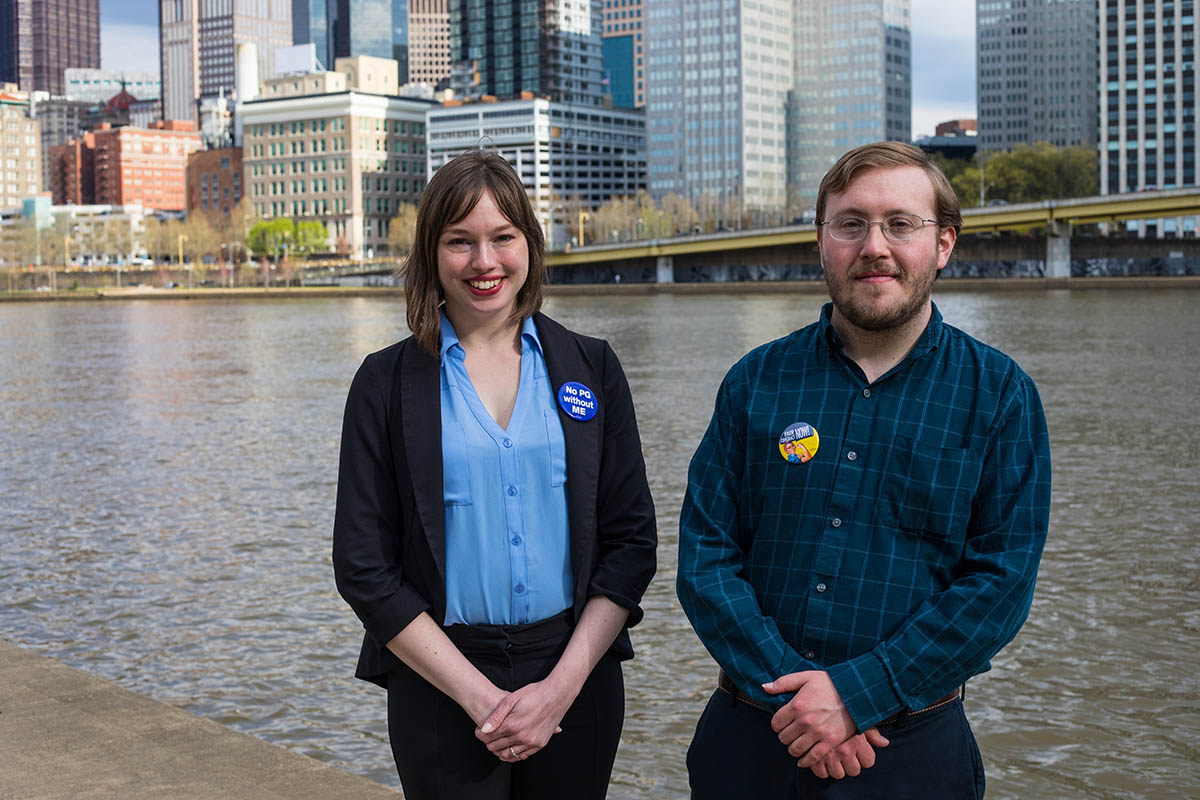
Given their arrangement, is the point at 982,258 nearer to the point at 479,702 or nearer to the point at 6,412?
the point at 6,412

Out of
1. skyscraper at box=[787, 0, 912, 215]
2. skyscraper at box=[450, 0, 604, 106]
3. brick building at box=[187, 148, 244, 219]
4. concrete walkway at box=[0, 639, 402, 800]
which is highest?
skyscraper at box=[450, 0, 604, 106]

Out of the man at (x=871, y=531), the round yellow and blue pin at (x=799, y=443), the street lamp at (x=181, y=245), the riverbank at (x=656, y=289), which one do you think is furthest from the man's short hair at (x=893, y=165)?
the street lamp at (x=181, y=245)

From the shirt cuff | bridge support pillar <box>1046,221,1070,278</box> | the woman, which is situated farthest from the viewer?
bridge support pillar <box>1046,221,1070,278</box>

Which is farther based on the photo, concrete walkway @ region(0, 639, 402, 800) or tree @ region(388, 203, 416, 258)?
tree @ region(388, 203, 416, 258)

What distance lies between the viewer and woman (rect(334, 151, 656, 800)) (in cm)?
290

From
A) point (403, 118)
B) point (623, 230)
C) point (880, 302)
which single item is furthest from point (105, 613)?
point (403, 118)

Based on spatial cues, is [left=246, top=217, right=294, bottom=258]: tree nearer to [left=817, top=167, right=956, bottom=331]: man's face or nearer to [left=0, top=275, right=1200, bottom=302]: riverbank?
[left=0, top=275, right=1200, bottom=302]: riverbank

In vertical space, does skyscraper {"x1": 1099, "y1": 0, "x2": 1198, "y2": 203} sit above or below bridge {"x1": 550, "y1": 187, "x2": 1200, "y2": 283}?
above

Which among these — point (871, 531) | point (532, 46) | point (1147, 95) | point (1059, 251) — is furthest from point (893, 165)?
point (532, 46)

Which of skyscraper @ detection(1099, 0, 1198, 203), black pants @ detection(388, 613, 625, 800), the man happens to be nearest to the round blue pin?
the man

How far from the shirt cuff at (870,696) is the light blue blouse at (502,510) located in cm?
68

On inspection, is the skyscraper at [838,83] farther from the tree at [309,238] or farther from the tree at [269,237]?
the tree at [269,237]

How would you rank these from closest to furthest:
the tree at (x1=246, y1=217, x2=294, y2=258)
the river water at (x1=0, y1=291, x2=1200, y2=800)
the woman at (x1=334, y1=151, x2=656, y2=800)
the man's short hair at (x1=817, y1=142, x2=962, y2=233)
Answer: the man's short hair at (x1=817, y1=142, x2=962, y2=233) → the woman at (x1=334, y1=151, x2=656, y2=800) → the river water at (x1=0, y1=291, x2=1200, y2=800) → the tree at (x1=246, y1=217, x2=294, y2=258)

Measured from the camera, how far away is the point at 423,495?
289 cm
